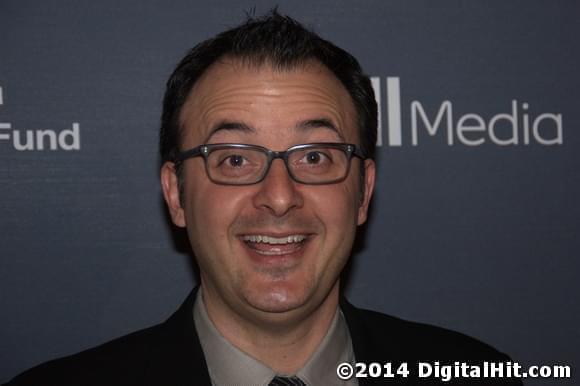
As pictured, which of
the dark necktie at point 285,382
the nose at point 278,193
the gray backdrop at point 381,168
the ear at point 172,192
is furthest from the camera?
the gray backdrop at point 381,168

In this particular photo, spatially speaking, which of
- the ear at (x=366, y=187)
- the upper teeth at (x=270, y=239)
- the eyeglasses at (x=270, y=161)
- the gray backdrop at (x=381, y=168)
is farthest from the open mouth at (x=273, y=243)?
the gray backdrop at (x=381, y=168)

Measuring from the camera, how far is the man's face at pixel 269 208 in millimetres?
1479

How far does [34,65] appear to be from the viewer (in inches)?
80.0

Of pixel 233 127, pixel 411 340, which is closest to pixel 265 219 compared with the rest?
pixel 233 127

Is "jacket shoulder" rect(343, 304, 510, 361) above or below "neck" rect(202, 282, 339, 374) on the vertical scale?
below

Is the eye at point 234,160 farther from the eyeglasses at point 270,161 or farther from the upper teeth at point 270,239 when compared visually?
the upper teeth at point 270,239

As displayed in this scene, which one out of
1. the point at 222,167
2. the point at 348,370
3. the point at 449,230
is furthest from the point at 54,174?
the point at 449,230

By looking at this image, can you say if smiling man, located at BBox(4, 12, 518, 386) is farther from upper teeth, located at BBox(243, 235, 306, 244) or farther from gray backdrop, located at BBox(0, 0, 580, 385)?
gray backdrop, located at BBox(0, 0, 580, 385)

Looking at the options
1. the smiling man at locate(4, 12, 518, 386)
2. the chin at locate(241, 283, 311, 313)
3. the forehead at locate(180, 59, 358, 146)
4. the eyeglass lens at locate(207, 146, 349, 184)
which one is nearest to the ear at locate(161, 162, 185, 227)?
the smiling man at locate(4, 12, 518, 386)

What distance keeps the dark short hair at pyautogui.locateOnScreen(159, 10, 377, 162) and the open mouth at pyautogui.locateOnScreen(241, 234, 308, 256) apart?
13.4 inches

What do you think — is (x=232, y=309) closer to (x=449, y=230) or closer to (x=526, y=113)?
(x=449, y=230)

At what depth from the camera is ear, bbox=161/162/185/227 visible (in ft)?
5.55

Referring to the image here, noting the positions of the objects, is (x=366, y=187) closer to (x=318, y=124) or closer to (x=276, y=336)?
(x=318, y=124)

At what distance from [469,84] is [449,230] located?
53 centimetres
